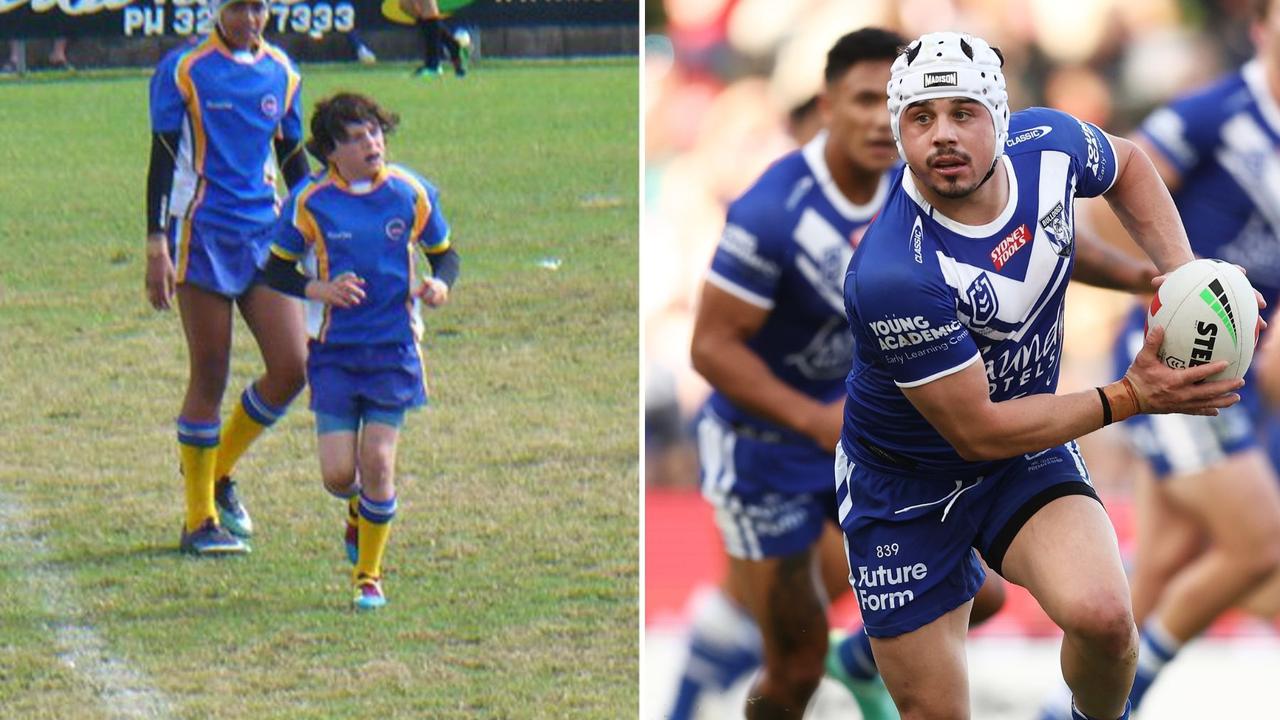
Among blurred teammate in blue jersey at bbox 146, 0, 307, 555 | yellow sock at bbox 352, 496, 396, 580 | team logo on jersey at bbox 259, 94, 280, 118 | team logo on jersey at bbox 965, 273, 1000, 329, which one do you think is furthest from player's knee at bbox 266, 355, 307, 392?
team logo on jersey at bbox 965, 273, 1000, 329

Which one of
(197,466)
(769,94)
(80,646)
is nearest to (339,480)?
(197,466)

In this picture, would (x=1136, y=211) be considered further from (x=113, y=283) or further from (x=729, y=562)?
(x=113, y=283)

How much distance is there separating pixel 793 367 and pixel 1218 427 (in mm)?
1435

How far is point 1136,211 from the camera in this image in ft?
15.0

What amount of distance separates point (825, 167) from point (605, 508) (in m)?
1.37

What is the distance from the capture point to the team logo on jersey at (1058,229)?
4.36m

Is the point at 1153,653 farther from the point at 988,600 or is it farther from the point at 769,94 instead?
the point at 769,94

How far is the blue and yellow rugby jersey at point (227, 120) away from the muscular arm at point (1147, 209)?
8.55ft

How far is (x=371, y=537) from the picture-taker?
6.24 m

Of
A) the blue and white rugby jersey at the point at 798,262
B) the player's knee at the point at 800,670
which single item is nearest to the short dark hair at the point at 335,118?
the blue and white rugby jersey at the point at 798,262

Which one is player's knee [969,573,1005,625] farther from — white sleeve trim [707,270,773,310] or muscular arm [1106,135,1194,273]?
muscular arm [1106,135,1194,273]

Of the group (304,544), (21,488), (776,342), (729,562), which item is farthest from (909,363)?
(21,488)

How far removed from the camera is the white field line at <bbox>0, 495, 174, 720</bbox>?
20.2 ft

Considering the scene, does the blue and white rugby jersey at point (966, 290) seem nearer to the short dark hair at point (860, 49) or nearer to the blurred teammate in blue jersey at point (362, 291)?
the short dark hair at point (860, 49)
